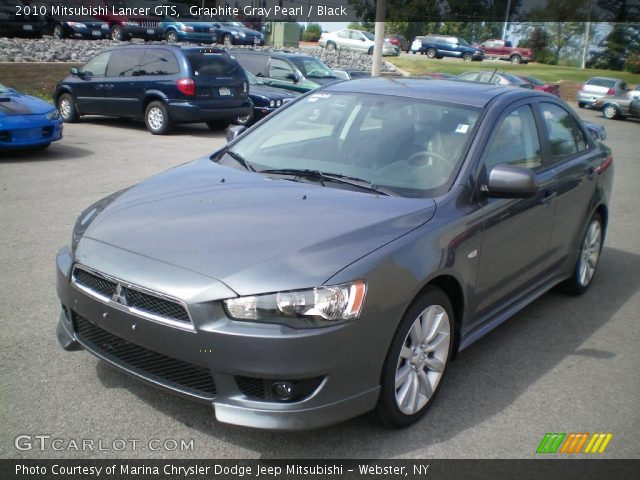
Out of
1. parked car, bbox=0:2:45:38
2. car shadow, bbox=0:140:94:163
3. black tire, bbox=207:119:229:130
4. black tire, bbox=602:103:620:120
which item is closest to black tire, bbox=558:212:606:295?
car shadow, bbox=0:140:94:163

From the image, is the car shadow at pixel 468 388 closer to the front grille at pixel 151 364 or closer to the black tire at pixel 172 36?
the front grille at pixel 151 364

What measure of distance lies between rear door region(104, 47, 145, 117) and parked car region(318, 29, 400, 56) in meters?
31.2

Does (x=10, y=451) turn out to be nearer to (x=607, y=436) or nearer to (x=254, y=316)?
(x=254, y=316)

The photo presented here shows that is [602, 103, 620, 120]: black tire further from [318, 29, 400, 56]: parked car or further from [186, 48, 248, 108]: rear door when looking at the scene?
[318, 29, 400, 56]: parked car

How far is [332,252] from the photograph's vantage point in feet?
9.94

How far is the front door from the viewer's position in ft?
12.9

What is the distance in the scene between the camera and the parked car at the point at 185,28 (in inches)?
1101

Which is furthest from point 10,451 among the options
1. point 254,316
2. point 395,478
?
point 395,478

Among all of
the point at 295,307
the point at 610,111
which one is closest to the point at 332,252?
the point at 295,307

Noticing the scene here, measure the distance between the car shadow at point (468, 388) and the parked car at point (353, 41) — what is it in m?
40.4

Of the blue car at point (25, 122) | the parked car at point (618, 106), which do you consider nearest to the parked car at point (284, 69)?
the blue car at point (25, 122)

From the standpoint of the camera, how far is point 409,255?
10.5 feet

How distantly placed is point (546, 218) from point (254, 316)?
260cm

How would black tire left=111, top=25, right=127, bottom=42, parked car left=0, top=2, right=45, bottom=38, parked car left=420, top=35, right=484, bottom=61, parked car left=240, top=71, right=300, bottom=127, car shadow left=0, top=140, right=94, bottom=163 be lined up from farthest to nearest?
parked car left=420, top=35, right=484, bottom=61, black tire left=111, top=25, right=127, bottom=42, parked car left=0, top=2, right=45, bottom=38, parked car left=240, top=71, right=300, bottom=127, car shadow left=0, top=140, right=94, bottom=163
